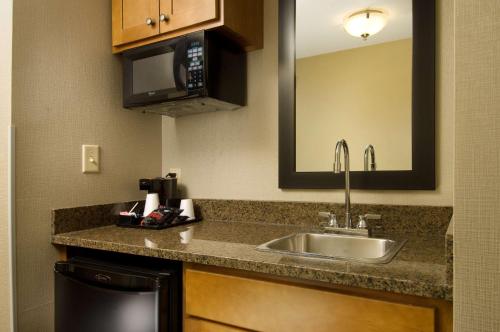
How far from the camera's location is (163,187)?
1712 mm

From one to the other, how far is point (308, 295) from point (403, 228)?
0.62m

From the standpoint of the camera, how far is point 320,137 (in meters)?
1.47

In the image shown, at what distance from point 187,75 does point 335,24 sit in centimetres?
68

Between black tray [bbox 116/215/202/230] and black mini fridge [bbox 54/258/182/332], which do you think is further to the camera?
black tray [bbox 116/215/202/230]

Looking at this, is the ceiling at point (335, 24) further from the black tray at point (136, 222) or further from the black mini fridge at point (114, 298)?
the black mini fridge at point (114, 298)

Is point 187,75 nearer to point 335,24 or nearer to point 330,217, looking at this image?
point 335,24

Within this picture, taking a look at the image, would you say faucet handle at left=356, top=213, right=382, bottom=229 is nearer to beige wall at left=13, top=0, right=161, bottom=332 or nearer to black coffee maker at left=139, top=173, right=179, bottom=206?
black coffee maker at left=139, top=173, right=179, bottom=206

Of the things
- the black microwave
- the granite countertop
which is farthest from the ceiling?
the granite countertop

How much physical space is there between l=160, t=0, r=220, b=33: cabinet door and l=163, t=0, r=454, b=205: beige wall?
35cm

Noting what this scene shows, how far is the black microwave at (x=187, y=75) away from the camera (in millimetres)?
1367

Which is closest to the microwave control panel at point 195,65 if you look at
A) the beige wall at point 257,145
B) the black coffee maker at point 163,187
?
the beige wall at point 257,145

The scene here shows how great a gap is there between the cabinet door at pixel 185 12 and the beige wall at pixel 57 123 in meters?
0.36

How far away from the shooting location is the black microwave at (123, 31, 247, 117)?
1367 mm

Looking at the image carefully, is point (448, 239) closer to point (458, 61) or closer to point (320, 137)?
point (458, 61)
